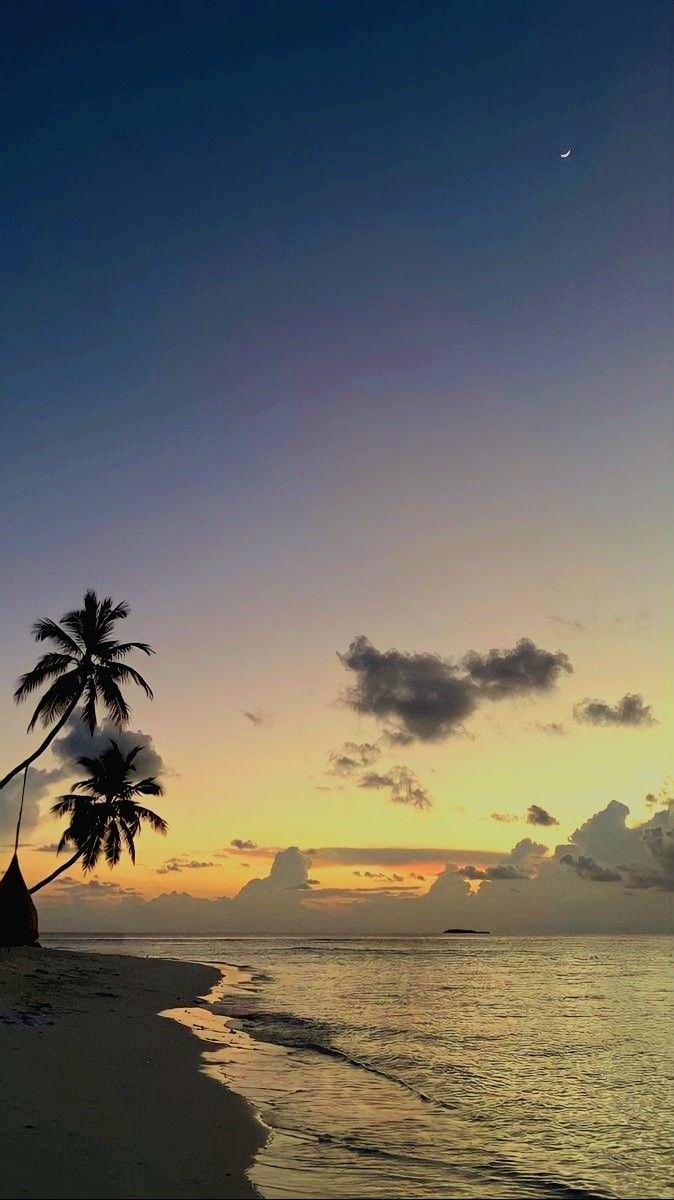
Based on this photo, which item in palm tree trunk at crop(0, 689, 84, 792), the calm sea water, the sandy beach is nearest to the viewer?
the sandy beach

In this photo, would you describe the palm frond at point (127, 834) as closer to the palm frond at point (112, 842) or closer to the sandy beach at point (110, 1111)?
the palm frond at point (112, 842)

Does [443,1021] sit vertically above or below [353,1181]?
below

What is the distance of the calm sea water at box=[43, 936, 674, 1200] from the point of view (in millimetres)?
10383

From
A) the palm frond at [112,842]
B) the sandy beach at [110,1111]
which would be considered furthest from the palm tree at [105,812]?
the sandy beach at [110,1111]

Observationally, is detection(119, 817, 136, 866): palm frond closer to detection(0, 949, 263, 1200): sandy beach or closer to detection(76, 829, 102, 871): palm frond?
detection(76, 829, 102, 871): palm frond

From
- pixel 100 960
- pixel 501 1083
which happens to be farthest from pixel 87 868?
pixel 501 1083

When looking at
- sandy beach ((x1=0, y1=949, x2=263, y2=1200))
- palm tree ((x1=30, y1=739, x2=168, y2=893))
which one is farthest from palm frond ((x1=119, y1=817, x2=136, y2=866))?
sandy beach ((x1=0, y1=949, x2=263, y2=1200))

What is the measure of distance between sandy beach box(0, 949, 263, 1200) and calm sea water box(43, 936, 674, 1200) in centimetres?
70

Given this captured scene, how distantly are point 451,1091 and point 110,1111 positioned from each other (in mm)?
7371

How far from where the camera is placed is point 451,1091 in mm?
16156

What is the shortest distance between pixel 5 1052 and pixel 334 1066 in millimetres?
7385

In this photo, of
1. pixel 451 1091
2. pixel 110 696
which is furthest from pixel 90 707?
pixel 451 1091

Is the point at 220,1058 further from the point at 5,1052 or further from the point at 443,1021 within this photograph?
the point at 443,1021

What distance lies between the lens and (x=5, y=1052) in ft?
48.9
